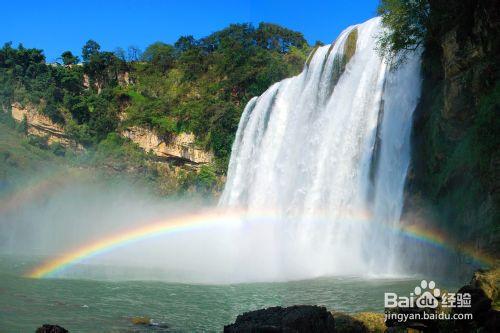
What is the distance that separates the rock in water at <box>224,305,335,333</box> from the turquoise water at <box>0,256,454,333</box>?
2883mm

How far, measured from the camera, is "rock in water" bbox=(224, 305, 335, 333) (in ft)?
19.6

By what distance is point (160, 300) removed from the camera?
12391 millimetres

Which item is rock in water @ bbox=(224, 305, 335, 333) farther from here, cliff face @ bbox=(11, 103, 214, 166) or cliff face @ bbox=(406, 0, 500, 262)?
cliff face @ bbox=(11, 103, 214, 166)

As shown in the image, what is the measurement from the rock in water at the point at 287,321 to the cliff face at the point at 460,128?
748 centimetres

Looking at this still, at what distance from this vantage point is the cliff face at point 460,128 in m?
12.5

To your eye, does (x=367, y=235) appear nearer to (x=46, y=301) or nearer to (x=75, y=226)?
(x=46, y=301)

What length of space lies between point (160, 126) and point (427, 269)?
3091 cm

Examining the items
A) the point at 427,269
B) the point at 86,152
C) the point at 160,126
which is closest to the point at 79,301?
the point at 427,269

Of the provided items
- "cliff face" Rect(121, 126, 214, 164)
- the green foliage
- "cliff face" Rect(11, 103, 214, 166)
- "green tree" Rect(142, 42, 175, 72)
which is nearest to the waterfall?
the green foliage

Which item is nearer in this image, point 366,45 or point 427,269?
point 427,269

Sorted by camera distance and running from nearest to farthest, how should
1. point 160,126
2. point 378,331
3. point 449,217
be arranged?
1. point 378,331
2. point 449,217
3. point 160,126

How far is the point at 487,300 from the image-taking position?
6684 mm

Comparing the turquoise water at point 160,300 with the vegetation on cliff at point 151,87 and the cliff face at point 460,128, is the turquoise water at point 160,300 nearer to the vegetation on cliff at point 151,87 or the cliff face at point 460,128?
the cliff face at point 460,128

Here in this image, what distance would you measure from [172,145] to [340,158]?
77.7 feet
